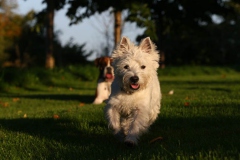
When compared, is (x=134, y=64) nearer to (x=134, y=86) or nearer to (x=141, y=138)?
(x=134, y=86)

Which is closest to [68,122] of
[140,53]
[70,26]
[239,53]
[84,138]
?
[84,138]

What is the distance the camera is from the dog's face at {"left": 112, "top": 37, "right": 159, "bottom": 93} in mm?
5449

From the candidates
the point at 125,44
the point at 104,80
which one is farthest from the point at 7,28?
the point at 125,44

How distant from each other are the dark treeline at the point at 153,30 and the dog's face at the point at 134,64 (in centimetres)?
1933

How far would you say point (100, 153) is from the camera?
477 cm

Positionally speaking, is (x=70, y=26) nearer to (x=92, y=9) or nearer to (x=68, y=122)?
(x=92, y=9)

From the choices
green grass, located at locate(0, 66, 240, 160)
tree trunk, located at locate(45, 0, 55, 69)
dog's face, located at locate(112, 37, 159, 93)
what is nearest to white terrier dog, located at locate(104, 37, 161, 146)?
dog's face, located at locate(112, 37, 159, 93)

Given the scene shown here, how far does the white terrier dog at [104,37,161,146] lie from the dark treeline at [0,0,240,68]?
19.5 meters

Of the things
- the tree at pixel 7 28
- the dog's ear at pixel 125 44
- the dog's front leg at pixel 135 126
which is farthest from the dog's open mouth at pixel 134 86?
the tree at pixel 7 28

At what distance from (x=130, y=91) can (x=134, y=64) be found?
0.36m

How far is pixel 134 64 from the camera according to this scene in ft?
18.3

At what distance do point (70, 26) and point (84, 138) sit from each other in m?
20.8

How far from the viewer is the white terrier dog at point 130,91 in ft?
17.8

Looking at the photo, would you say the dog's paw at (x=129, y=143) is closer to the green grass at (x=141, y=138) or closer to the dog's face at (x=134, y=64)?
the green grass at (x=141, y=138)
